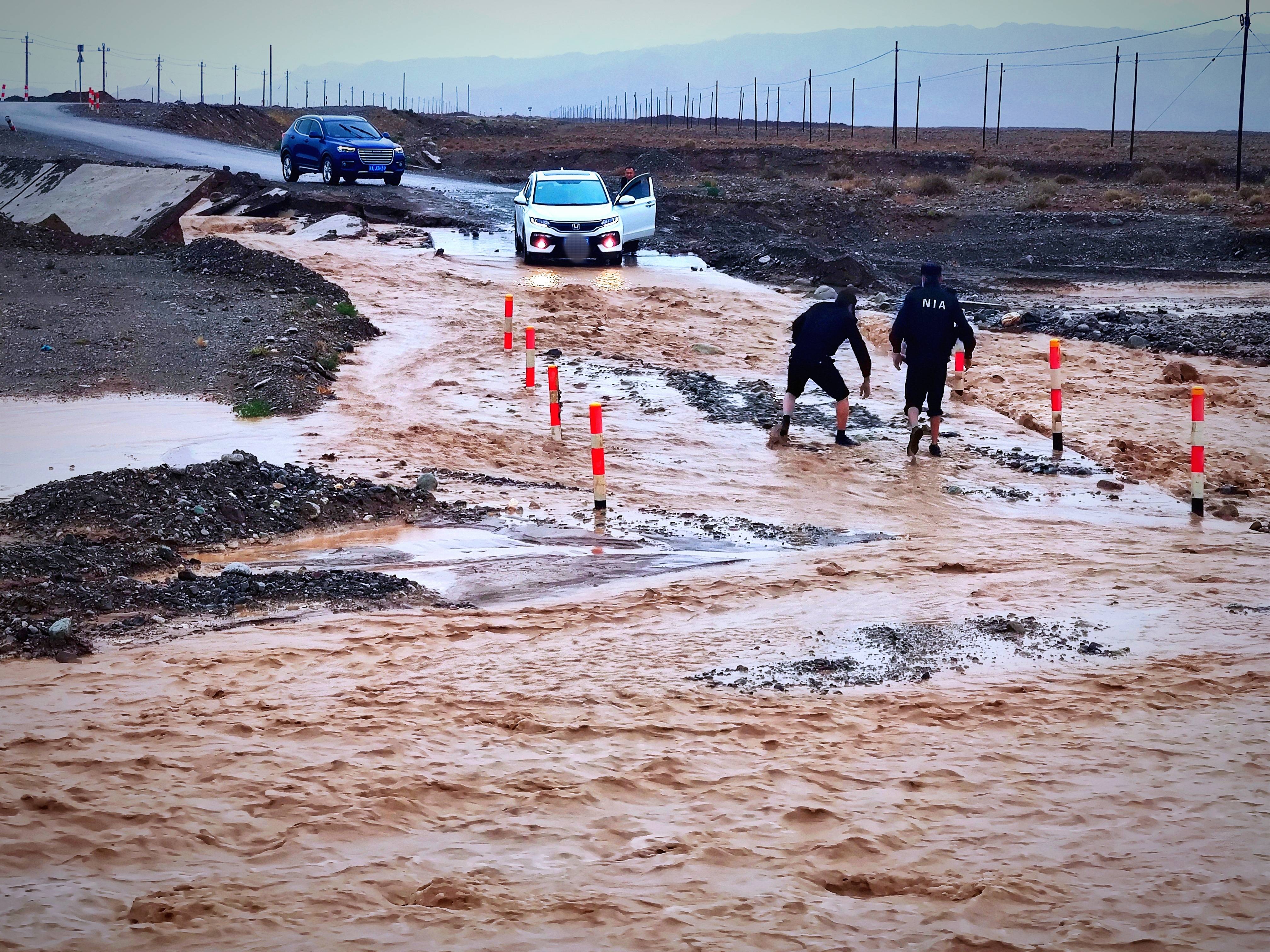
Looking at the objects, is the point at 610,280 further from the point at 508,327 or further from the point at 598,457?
the point at 598,457

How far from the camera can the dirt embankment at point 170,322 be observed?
49.3ft

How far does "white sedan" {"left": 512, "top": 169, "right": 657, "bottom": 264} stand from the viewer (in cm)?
2489

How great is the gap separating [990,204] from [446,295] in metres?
27.2

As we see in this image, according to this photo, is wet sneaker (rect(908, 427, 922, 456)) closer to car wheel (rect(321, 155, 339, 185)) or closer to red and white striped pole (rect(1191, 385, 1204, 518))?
red and white striped pole (rect(1191, 385, 1204, 518))

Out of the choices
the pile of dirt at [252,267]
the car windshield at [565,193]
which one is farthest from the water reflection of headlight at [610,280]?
the pile of dirt at [252,267]

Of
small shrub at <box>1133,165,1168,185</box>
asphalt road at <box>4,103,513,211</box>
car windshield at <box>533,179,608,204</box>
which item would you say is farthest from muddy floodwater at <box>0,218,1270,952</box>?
small shrub at <box>1133,165,1168,185</box>

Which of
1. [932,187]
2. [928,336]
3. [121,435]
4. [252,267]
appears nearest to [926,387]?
[928,336]

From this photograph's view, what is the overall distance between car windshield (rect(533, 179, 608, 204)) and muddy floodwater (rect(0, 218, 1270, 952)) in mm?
13115

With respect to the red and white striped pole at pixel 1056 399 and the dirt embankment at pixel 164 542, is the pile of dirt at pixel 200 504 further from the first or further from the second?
the red and white striped pole at pixel 1056 399

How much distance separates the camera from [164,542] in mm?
9312

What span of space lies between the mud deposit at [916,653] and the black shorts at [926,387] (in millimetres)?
4788

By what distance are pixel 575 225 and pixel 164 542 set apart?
16623 millimetres

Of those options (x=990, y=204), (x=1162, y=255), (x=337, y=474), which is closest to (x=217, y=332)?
(x=337, y=474)

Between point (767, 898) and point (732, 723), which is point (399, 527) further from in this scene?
point (767, 898)
